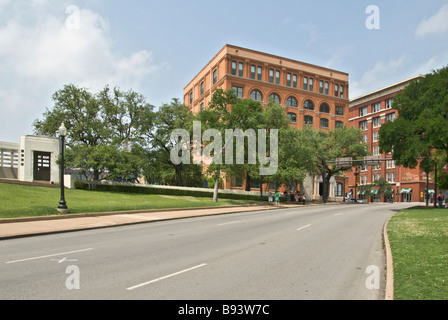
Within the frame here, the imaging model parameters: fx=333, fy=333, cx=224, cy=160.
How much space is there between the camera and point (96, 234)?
13328 mm

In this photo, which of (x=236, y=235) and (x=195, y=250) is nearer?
(x=195, y=250)

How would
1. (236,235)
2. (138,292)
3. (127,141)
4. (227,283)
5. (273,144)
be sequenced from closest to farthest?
(138,292) → (227,283) → (236,235) → (273,144) → (127,141)

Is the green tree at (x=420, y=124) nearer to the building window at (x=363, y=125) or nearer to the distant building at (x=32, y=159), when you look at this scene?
the distant building at (x=32, y=159)

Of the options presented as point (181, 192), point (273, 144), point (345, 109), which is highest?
point (345, 109)

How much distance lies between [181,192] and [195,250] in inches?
1397

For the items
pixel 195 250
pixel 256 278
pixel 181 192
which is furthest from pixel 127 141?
pixel 256 278

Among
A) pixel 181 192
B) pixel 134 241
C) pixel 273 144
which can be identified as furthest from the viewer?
pixel 181 192

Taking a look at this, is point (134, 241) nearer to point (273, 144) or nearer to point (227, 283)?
point (227, 283)

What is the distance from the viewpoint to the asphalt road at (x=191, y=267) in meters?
5.83

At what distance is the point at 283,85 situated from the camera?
204 ft

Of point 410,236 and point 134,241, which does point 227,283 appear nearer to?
point 134,241

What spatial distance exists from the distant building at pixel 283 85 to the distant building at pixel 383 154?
39.8 feet

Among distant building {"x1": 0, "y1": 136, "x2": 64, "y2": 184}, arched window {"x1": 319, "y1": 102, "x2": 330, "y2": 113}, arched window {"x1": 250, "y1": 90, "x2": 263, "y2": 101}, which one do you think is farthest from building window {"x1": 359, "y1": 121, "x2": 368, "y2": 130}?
distant building {"x1": 0, "y1": 136, "x2": 64, "y2": 184}

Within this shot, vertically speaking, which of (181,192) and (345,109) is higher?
(345,109)
